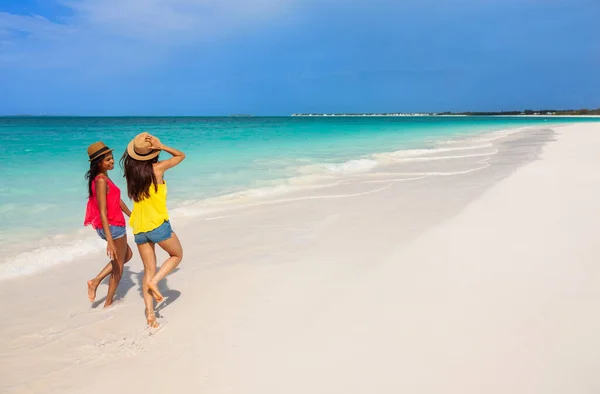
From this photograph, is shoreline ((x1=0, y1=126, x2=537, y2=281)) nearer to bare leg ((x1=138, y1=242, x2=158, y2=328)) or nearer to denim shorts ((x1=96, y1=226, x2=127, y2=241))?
denim shorts ((x1=96, y1=226, x2=127, y2=241))

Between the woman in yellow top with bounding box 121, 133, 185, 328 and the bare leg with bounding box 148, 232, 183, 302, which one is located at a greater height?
the woman in yellow top with bounding box 121, 133, 185, 328

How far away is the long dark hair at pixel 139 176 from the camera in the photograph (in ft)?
10.9

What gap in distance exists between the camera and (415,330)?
126 inches

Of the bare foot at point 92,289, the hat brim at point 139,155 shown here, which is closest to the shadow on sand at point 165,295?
the bare foot at point 92,289

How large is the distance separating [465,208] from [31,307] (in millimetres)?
6183

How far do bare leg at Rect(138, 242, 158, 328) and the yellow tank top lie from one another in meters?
0.18

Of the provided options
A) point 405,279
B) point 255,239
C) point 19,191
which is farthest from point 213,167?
point 405,279

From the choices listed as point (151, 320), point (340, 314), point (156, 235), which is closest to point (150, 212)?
point (156, 235)

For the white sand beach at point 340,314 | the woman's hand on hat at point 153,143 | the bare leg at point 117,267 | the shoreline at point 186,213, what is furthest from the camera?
the shoreline at point 186,213

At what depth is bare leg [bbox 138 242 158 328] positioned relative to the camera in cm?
354

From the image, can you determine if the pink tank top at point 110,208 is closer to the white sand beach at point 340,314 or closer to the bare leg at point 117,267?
the bare leg at point 117,267

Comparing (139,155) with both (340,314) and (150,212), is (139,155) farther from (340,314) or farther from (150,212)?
(340,314)

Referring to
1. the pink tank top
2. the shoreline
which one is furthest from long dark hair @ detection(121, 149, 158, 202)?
the shoreline

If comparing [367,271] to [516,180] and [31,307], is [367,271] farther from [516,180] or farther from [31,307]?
[516,180]
